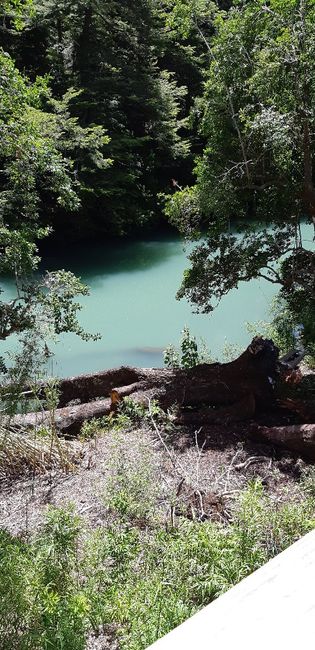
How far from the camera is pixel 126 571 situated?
3.55 meters

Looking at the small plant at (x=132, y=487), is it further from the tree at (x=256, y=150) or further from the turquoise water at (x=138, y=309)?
the turquoise water at (x=138, y=309)

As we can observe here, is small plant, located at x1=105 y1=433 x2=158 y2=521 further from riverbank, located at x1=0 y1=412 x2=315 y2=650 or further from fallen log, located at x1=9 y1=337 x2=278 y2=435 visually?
fallen log, located at x1=9 y1=337 x2=278 y2=435

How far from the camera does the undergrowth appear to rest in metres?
2.76

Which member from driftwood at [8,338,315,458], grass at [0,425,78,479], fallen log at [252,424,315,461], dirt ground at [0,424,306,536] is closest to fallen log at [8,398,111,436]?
driftwood at [8,338,315,458]

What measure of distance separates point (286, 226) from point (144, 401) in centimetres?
285

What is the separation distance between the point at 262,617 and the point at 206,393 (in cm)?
612

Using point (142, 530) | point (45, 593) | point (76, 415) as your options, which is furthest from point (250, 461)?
point (45, 593)

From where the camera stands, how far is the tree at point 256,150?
628 cm

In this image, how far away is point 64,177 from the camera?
6133mm

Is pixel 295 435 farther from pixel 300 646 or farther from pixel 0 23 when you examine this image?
pixel 0 23

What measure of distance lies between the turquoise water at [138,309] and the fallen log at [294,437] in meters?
3.94

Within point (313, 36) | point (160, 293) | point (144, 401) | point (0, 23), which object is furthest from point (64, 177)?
point (0, 23)

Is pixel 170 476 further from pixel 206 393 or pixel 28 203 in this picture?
Result: pixel 28 203

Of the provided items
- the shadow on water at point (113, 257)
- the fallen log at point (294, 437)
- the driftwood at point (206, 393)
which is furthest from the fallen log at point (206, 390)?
the shadow on water at point (113, 257)
